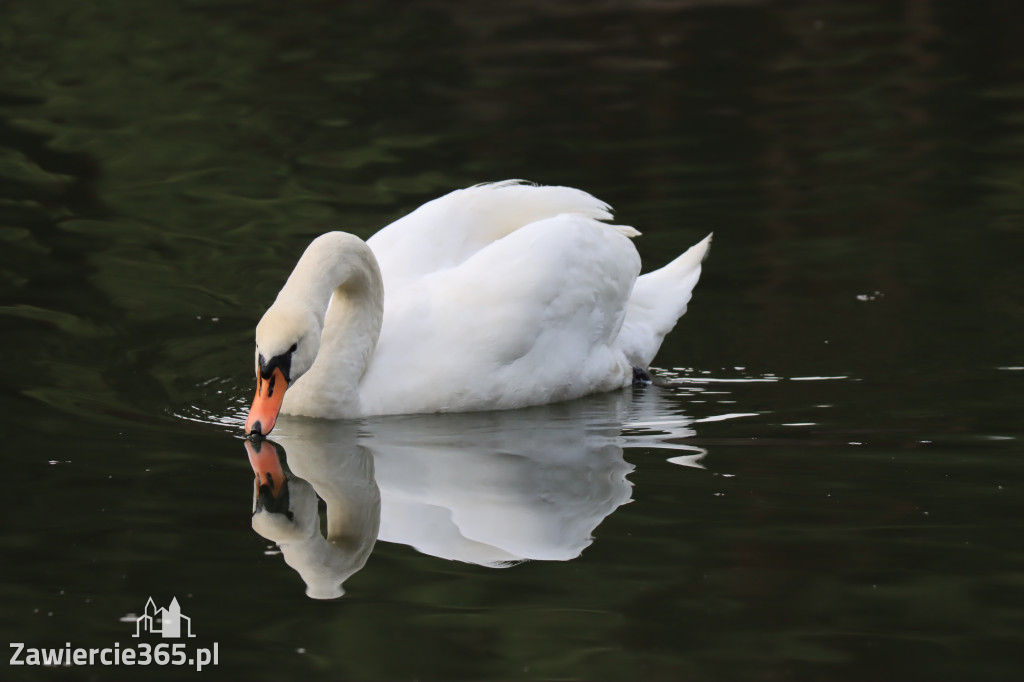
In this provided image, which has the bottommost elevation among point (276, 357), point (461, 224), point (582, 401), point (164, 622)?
point (164, 622)

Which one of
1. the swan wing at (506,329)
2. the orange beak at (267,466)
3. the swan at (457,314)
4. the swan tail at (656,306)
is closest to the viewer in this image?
the orange beak at (267,466)

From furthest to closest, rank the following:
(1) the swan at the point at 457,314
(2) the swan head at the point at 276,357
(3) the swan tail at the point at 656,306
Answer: (3) the swan tail at the point at 656,306 → (1) the swan at the point at 457,314 → (2) the swan head at the point at 276,357

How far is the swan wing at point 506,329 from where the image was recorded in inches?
303

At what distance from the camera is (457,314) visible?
7.77 m

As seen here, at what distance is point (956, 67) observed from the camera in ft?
54.1

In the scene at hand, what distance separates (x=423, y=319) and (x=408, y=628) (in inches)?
114

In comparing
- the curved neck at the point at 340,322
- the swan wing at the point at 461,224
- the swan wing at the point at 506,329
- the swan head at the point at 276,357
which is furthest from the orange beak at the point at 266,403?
the swan wing at the point at 461,224

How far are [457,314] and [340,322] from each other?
534 millimetres

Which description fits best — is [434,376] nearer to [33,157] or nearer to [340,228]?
[340,228]

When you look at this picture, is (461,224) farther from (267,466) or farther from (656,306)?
(267,466)

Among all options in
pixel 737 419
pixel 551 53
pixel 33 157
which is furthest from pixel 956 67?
pixel 737 419

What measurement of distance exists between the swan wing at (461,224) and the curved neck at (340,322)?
1.60 ft

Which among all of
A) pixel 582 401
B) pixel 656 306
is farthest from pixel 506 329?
pixel 656 306

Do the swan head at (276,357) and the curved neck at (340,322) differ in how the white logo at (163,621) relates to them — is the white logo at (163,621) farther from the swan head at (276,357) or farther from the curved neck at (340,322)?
the curved neck at (340,322)
